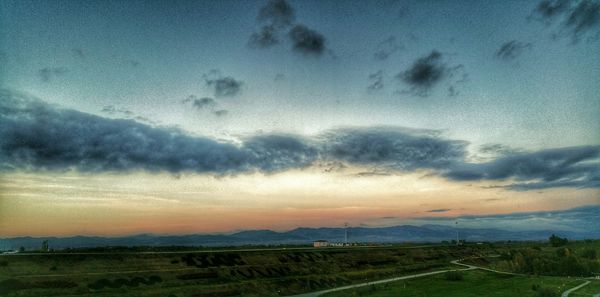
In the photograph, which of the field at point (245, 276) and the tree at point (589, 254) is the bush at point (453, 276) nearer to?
the field at point (245, 276)

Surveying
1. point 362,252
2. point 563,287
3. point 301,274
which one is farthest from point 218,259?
point 563,287

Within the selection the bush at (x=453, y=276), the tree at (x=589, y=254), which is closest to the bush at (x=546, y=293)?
the bush at (x=453, y=276)

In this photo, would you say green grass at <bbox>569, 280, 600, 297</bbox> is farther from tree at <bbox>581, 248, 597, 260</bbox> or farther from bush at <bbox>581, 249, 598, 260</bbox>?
tree at <bbox>581, 248, 597, 260</bbox>

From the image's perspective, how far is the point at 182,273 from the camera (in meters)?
97.9

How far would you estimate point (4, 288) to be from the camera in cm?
7250

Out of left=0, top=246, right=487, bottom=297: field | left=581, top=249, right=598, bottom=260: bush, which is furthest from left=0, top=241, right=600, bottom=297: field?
left=581, top=249, right=598, bottom=260: bush

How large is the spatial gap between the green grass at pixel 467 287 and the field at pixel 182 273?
1525cm

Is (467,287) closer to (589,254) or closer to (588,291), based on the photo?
(588,291)

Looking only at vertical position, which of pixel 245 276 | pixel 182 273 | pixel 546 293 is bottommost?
pixel 546 293

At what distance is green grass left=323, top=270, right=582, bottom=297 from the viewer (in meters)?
96.4

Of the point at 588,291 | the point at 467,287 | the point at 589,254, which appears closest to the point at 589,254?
the point at 589,254

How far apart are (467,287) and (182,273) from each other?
2882 inches

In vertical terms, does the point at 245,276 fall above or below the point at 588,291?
above

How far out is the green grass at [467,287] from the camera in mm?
96438
